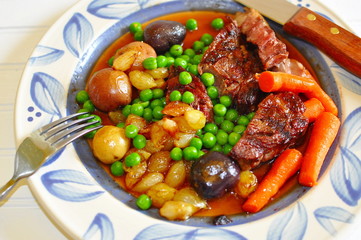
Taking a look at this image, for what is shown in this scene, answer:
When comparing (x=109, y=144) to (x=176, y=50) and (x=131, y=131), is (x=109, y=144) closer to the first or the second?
(x=131, y=131)

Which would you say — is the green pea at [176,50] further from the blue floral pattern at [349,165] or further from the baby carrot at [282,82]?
the blue floral pattern at [349,165]

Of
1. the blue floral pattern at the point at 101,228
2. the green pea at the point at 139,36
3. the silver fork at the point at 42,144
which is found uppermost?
the green pea at the point at 139,36

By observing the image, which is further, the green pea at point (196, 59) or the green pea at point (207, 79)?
the green pea at point (196, 59)

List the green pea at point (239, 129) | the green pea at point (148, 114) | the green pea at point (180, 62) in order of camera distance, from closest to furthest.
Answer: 1. the green pea at point (239, 129)
2. the green pea at point (148, 114)
3. the green pea at point (180, 62)

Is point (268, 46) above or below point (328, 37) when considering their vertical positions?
below

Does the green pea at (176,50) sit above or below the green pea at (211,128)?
above

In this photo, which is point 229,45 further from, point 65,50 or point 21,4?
point 21,4

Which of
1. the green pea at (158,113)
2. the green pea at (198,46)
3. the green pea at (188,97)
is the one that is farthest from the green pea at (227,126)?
the green pea at (198,46)

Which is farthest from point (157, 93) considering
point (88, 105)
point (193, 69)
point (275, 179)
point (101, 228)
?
point (101, 228)
